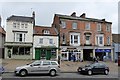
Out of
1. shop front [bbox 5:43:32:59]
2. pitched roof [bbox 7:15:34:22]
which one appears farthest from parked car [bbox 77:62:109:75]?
pitched roof [bbox 7:15:34:22]

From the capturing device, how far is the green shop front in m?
38.2

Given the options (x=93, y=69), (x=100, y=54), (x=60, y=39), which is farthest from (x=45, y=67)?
(x=100, y=54)

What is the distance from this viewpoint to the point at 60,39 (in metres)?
39.5

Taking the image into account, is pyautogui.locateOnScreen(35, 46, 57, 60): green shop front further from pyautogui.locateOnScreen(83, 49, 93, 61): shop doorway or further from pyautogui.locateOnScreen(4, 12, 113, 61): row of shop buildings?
pyautogui.locateOnScreen(83, 49, 93, 61): shop doorway

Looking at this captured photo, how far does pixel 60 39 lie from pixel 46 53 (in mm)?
3727

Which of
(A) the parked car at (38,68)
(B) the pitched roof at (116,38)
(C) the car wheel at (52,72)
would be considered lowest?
(C) the car wheel at (52,72)

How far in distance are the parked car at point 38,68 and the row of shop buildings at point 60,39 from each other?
14.2m

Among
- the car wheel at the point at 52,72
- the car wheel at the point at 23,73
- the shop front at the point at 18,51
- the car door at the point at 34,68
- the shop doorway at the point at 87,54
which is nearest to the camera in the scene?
the car wheel at the point at 23,73

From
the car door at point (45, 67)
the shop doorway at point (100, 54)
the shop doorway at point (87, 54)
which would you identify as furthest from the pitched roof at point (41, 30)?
the car door at point (45, 67)

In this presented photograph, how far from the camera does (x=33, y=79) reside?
18125mm

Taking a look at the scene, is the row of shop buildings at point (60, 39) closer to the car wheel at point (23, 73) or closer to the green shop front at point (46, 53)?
the green shop front at point (46, 53)

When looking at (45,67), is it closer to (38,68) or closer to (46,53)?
(38,68)

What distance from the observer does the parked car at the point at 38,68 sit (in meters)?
20.1

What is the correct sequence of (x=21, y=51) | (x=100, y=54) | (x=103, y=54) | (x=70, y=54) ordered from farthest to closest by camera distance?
(x=100, y=54) → (x=103, y=54) → (x=70, y=54) → (x=21, y=51)
